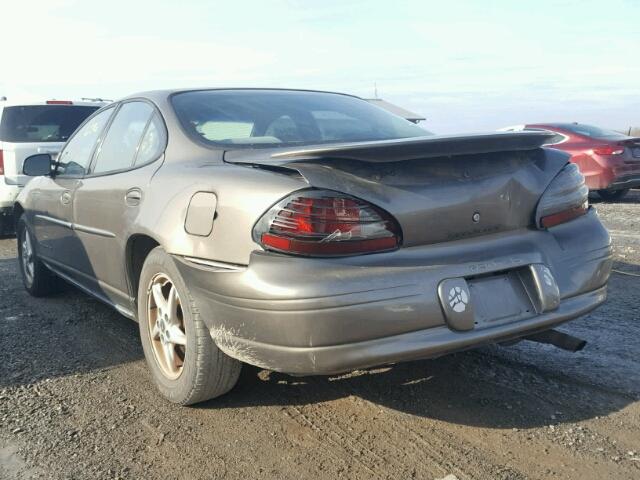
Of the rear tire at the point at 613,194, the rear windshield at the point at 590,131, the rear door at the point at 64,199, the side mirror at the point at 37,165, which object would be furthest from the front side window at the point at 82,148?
the rear tire at the point at 613,194

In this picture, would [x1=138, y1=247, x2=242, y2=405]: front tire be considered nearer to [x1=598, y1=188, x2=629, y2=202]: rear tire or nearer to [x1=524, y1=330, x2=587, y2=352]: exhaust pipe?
[x1=524, y1=330, x2=587, y2=352]: exhaust pipe

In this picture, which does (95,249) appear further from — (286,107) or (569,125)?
(569,125)

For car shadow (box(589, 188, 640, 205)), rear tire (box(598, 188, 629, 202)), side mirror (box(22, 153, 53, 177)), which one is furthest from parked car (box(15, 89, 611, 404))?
rear tire (box(598, 188, 629, 202))

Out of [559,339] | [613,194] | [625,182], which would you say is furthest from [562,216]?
[613,194]

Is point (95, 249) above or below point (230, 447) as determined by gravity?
above

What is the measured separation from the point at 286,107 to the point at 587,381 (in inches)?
86.2

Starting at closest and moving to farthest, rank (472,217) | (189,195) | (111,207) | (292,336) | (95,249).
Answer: (292,336)
(472,217)
(189,195)
(111,207)
(95,249)

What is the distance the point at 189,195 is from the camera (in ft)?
9.51

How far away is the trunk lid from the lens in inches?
99.0

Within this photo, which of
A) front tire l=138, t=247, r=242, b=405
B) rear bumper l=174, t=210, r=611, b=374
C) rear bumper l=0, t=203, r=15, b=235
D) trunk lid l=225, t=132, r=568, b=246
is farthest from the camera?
rear bumper l=0, t=203, r=15, b=235

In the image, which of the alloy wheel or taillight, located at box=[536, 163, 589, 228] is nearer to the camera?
taillight, located at box=[536, 163, 589, 228]

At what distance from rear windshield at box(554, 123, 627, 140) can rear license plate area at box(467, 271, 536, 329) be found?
9125mm

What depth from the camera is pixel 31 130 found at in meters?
8.22

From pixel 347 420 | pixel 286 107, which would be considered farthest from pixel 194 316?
pixel 286 107
